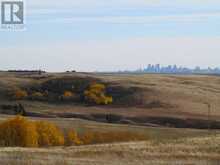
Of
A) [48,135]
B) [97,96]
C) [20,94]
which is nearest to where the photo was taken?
[48,135]

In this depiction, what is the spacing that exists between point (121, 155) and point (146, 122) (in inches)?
2699

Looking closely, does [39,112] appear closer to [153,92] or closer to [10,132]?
[153,92]

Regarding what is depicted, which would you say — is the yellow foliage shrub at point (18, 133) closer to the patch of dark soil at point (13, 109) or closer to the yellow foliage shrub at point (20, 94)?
the patch of dark soil at point (13, 109)

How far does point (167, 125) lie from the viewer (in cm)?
9831

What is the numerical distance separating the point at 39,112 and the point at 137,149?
79.9 meters

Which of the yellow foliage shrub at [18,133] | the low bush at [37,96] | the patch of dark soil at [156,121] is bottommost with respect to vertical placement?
the patch of dark soil at [156,121]

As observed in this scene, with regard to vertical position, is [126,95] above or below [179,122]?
above

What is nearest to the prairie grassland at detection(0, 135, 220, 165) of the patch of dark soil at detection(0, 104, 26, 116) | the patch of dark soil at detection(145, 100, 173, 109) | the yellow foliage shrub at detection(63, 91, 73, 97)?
the patch of dark soil at detection(0, 104, 26, 116)

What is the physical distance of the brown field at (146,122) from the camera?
102 feet

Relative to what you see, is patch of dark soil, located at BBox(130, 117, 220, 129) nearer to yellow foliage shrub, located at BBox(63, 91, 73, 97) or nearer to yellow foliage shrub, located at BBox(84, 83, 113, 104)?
yellow foliage shrub, located at BBox(84, 83, 113, 104)

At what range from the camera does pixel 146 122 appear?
100250mm

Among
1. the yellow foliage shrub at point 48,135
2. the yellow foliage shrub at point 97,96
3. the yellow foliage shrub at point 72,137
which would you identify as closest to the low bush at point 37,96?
the yellow foliage shrub at point 97,96

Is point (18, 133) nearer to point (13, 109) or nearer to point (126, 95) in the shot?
point (13, 109)

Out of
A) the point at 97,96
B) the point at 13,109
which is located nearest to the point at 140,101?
the point at 97,96
